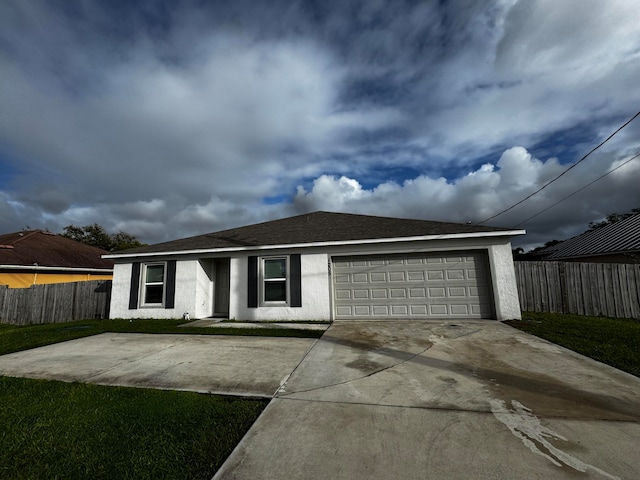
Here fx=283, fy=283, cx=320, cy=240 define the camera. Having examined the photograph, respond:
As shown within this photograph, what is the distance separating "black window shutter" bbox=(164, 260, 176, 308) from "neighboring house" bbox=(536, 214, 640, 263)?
59.2 ft

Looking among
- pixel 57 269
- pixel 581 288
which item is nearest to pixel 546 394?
pixel 581 288

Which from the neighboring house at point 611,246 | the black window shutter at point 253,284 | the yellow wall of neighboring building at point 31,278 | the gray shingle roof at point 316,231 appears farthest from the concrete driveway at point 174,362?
the neighboring house at point 611,246

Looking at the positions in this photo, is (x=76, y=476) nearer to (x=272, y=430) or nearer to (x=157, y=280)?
(x=272, y=430)

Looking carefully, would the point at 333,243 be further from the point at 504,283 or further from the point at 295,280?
the point at 504,283

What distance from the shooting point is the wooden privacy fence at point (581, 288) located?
8969mm

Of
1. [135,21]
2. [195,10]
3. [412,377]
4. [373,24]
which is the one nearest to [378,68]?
[373,24]

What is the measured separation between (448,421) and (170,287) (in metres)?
10.1

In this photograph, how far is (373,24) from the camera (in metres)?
7.66

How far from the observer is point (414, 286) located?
8812 millimetres

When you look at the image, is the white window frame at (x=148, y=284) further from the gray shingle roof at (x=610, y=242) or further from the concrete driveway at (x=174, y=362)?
the gray shingle roof at (x=610, y=242)

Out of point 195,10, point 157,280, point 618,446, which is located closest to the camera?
point 618,446

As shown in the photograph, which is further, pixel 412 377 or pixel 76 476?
pixel 412 377

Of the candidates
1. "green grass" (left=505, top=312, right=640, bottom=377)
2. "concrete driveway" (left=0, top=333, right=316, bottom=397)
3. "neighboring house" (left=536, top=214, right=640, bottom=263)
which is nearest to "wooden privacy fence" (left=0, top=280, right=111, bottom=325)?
"concrete driveway" (left=0, top=333, right=316, bottom=397)

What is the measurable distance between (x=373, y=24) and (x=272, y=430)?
30.6 feet
